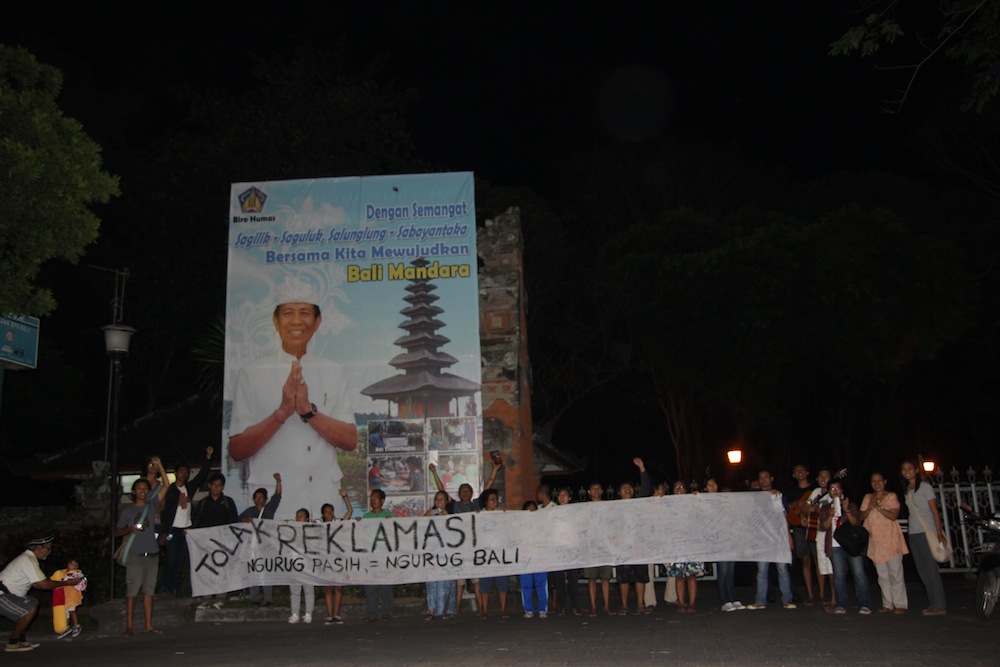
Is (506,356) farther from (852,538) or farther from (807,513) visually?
(852,538)

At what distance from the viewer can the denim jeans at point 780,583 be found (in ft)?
32.7

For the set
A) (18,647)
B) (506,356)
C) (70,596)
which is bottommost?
(18,647)

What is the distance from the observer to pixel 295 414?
43.0 feet

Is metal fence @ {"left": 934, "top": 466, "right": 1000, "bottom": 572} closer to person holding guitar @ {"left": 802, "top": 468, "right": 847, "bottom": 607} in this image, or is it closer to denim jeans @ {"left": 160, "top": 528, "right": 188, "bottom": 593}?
person holding guitar @ {"left": 802, "top": 468, "right": 847, "bottom": 607}

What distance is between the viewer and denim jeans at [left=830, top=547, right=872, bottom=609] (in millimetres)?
9438

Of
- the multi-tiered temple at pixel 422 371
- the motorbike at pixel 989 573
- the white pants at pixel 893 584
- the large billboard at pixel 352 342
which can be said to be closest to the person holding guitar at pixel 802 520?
the white pants at pixel 893 584

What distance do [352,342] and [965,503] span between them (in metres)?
8.55

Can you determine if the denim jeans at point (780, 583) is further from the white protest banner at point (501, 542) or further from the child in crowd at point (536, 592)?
the child in crowd at point (536, 592)

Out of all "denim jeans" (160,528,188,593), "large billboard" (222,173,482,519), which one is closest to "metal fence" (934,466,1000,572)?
"large billboard" (222,173,482,519)

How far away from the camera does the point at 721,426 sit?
29.3 meters

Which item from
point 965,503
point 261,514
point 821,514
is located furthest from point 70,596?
point 965,503

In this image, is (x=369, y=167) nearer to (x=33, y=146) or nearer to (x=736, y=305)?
(x=736, y=305)

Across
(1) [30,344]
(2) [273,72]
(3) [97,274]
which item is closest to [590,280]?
(2) [273,72]

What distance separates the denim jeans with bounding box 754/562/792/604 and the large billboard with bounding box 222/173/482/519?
4.05 m
